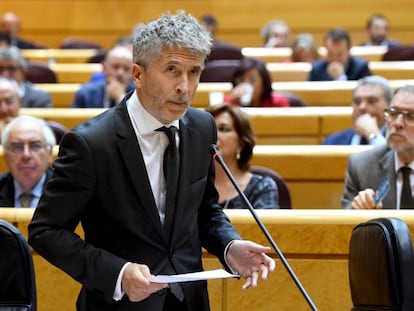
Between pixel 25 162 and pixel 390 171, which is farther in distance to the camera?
pixel 25 162

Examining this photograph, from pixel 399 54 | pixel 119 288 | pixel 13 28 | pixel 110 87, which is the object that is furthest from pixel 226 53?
pixel 119 288

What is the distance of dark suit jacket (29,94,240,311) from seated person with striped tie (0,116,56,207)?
1558mm

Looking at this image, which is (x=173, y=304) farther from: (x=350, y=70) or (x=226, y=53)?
(x=226, y=53)

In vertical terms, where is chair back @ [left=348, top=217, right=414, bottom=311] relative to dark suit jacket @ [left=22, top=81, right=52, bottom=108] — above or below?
above

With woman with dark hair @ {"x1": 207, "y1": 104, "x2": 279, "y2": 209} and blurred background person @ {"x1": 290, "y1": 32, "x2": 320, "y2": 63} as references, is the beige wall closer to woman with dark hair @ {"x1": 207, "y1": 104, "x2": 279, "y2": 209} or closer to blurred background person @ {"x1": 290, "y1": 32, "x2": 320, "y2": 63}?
blurred background person @ {"x1": 290, "y1": 32, "x2": 320, "y2": 63}

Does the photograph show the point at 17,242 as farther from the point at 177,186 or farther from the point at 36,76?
the point at 36,76

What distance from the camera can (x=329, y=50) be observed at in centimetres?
602

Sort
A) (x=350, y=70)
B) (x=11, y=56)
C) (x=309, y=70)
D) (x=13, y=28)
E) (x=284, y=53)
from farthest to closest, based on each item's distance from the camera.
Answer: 1. (x=13, y=28)
2. (x=284, y=53)
3. (x=309, y=70)
4. (x=350, y=70)
5. (x=11, y=56)

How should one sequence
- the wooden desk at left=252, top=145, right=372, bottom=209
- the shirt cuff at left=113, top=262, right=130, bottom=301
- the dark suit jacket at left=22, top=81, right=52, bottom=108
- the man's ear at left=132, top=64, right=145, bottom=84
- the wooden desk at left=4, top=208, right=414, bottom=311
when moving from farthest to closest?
1. the dark suit jacket at left=22, top=81, right=52, bottom=108
2. the wooden desk at left=252, top=145, right=372, bottom=209
3. the wooden desk at left=4, top=208, right=414, bottom=311
4. the man's ear at left=132, top=64, right=145, bottom=84
5. the shirt cuff at left=113, top=262, right=130, bottom=301

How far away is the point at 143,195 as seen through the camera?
1.68m

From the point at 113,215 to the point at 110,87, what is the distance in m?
3.40

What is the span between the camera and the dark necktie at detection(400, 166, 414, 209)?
2.89 meters

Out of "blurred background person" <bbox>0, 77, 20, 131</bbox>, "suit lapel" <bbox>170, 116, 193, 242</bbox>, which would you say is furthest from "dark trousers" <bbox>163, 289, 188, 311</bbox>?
"blurred background person" <bbox>0, 77, 20, 131</bbox>

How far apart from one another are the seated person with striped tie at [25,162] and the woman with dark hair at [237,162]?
0.64 m
